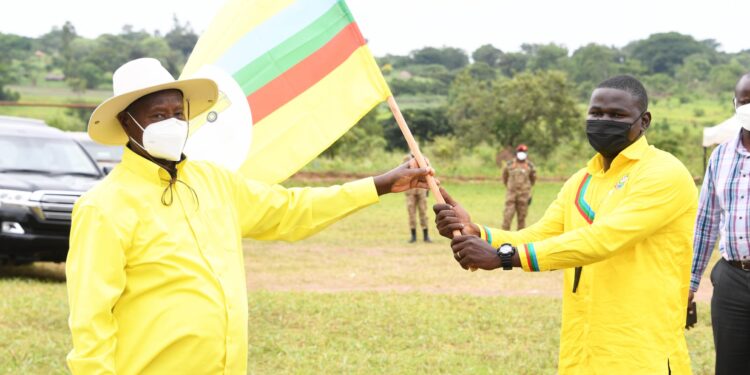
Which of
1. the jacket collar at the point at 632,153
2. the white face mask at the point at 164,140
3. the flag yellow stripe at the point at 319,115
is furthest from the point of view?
the flag yellow stripe at the point at 319,115

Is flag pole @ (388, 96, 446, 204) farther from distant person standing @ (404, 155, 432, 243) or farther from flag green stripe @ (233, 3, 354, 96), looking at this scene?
distant person standing @ (404, 155, 432, 243)

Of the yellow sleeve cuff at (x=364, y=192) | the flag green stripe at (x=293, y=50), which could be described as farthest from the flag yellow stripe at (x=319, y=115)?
the yellow sleeve cuff at (x=364, y=192)

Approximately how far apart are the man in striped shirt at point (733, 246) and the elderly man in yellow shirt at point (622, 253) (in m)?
0.89

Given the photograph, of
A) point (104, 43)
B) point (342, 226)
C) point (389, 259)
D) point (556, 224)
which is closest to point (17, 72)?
point (104, 43)

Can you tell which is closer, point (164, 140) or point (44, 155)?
point (164, 140)

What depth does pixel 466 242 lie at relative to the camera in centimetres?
404

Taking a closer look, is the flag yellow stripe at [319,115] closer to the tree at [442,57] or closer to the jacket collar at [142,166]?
the jacket collar at [142,166]

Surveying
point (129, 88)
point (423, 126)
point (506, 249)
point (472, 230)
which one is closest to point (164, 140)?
point (129, 88)

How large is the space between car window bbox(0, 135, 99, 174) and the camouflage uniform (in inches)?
330

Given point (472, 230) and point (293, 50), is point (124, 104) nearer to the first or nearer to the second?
point (293, 50)

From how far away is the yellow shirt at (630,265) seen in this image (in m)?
3.68

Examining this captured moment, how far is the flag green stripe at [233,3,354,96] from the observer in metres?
4.59

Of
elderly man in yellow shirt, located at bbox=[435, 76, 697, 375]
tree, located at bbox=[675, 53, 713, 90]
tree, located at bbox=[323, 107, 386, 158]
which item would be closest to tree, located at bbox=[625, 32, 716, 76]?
tree, located at bbox=[675, 53, 713, 90]

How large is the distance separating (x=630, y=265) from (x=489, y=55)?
95.2 m
